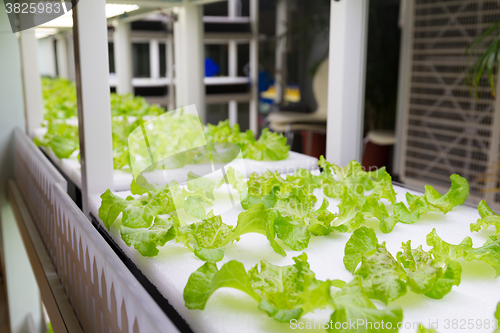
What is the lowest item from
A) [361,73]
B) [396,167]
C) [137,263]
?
[396,167]

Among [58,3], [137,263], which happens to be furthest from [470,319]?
[58,3]

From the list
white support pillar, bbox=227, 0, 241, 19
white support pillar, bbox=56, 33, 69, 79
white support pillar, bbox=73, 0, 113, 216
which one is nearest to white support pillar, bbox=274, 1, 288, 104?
white support pillar, bbox=227, 0, 241, 19

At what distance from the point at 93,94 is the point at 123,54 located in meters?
2.60

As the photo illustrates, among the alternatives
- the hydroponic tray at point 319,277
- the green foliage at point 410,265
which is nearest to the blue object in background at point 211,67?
the hydroponic tray at point 319,277

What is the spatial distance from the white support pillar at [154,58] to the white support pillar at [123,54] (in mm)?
2758

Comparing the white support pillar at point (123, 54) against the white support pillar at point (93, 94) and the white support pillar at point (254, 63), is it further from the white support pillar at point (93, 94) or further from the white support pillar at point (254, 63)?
the white support pillar at point (254, 63)

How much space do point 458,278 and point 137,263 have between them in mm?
604

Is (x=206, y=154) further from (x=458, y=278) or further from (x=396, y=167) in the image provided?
(x=396, y=167)

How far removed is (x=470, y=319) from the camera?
28.5 inches

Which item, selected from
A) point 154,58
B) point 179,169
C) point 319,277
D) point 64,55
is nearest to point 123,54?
point 179,169

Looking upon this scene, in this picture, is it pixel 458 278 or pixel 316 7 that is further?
pixel 316 7

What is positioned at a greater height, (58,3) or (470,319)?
(58,3)

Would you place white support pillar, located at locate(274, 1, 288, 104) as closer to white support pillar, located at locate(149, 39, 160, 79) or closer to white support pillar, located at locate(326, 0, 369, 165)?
white support pillar, located at locate(149, 39, 160, 79)

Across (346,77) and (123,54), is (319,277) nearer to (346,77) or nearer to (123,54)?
(346,77)
